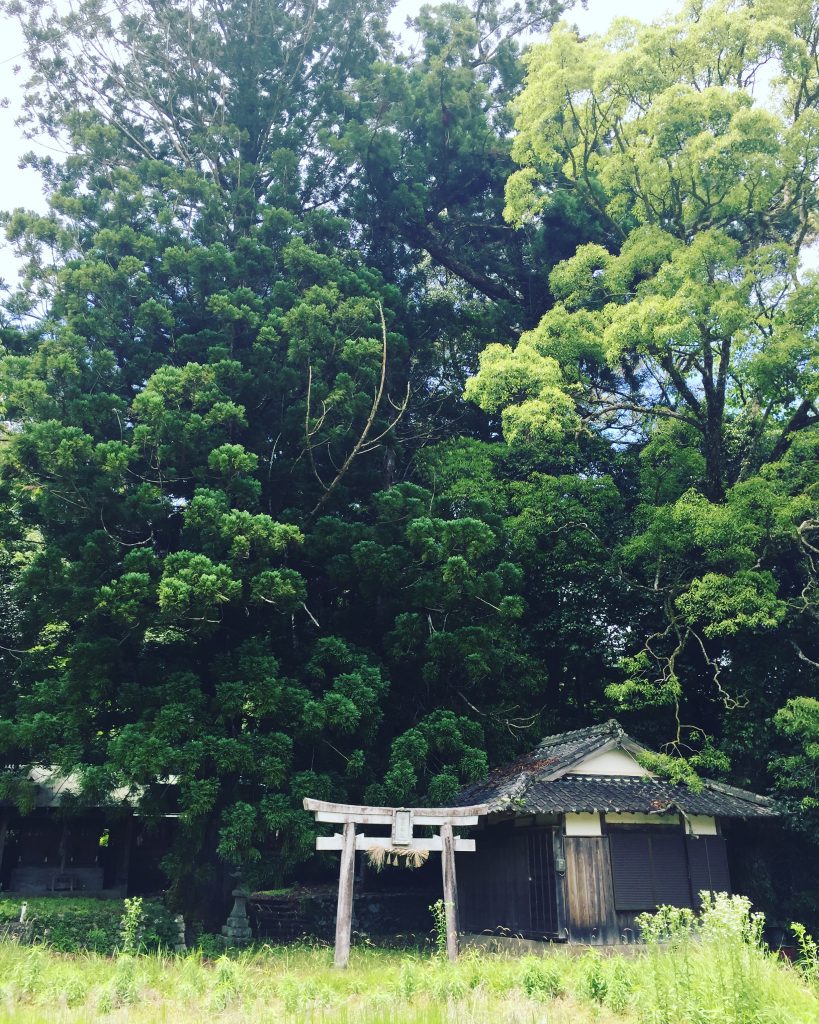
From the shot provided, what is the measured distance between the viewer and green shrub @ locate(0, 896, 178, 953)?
14.1 m

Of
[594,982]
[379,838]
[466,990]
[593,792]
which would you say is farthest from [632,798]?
[466,990]

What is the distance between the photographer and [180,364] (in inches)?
774

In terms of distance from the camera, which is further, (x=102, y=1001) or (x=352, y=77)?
(x=352, y=77)


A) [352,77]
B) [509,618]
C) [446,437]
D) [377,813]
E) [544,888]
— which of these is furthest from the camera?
[352,77]

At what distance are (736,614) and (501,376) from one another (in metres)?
7.28

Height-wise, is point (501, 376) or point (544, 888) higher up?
point (501, 376)

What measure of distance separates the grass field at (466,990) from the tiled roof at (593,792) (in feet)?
11.8

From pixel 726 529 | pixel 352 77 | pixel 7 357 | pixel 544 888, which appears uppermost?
pixel 352 77

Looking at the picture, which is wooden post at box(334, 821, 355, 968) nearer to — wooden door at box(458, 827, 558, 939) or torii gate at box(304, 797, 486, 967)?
torii gate at box(304, 797, 486, 967)

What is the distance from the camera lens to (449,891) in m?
12.8

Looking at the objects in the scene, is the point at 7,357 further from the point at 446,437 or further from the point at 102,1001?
the point at 102,1001

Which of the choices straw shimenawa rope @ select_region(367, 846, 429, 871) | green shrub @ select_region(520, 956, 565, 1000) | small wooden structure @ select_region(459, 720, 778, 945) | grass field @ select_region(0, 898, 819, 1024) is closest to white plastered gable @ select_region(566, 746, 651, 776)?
small wooden structure @ select_region(459, 720, 778, 945)

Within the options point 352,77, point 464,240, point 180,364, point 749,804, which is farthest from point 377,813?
point 352,77

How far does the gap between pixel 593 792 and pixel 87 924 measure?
9.49 metres
